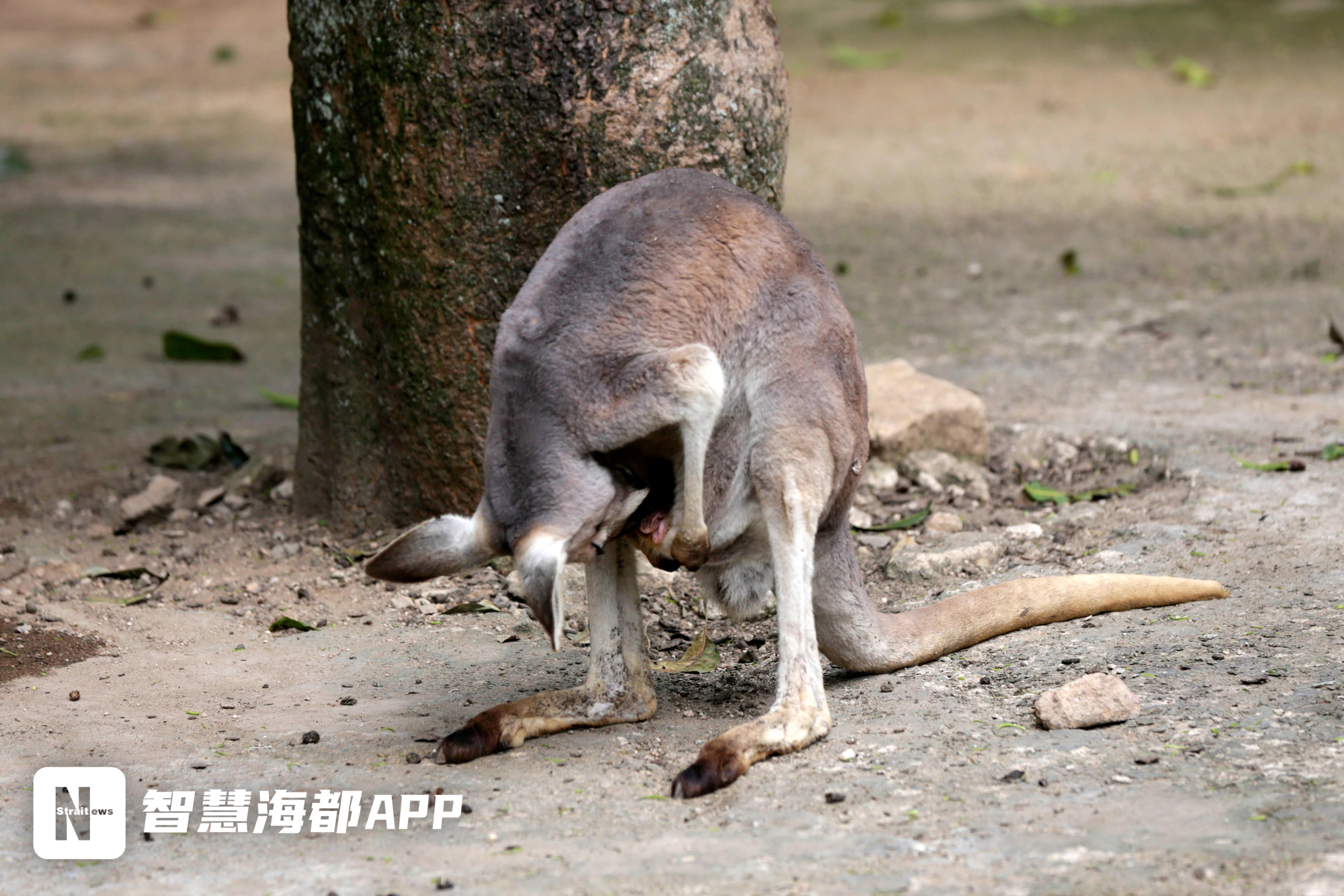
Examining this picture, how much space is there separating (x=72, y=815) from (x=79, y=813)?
0.04ft

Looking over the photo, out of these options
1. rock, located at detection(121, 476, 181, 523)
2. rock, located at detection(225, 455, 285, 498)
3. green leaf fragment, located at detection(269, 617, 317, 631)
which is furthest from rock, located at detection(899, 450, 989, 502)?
rock, located at detection(121, 476, 181, 523)

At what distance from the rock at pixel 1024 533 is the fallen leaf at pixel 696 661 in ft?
3.72

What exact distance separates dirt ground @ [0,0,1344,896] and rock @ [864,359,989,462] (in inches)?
6.9

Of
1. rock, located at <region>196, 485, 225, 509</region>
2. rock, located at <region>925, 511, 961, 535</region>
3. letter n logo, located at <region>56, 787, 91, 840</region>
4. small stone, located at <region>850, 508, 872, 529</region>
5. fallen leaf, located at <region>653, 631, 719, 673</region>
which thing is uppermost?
letter n logo, located at <region>56, 787, 91, 840</region>

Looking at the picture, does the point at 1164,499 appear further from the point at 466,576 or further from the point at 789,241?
the point at 466,576

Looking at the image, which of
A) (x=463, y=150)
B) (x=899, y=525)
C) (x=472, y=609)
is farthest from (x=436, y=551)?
(x=899, y=525)

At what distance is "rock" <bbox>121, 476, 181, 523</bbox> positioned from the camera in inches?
195

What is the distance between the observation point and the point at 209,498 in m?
5.09

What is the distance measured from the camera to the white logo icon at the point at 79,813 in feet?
8.85

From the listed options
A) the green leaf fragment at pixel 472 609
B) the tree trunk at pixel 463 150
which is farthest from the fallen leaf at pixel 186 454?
the green leaf fragment at pixel 472 609

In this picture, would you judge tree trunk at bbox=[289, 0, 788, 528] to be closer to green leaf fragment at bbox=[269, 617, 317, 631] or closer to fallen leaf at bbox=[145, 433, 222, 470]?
green leaf fragment at bbox=[269, 617, 317, 631]

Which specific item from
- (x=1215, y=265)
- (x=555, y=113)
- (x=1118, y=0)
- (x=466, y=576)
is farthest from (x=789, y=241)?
(x=1118, y=0)

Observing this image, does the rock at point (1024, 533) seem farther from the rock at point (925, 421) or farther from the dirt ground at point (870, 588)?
the rock at point (925, 421)

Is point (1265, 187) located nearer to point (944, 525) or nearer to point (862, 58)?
point (862, 58)
